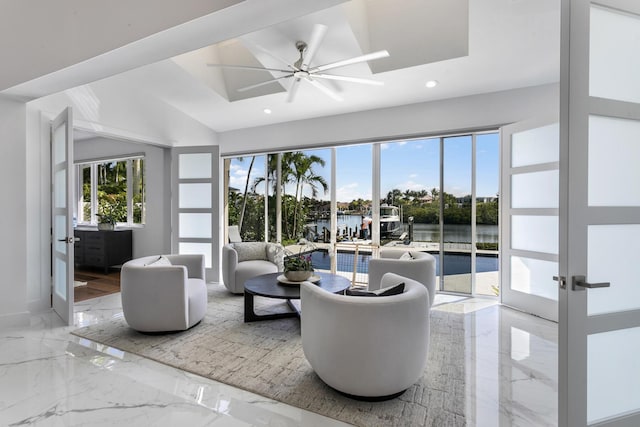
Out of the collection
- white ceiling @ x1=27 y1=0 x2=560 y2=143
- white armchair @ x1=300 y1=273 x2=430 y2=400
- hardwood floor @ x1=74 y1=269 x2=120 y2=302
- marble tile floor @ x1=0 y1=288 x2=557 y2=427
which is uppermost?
white ceiling @ x1=27 y1=0 x2=560 y2=143

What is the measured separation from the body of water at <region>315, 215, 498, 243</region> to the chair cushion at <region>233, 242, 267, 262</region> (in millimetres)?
1470

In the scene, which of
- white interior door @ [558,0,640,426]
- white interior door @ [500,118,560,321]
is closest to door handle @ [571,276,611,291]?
white interior door @ [558,0,640,426]

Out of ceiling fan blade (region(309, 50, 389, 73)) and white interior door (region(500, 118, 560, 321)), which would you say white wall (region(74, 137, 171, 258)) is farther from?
white interior door (region(500, 118, 560, 321))

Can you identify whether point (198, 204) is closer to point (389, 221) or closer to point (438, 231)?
point (389, 221)

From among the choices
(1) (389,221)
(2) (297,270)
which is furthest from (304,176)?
(2) (297,270)

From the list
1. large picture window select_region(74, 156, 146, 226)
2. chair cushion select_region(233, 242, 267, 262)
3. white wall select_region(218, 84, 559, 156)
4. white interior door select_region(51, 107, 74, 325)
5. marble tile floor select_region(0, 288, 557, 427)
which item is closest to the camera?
marble tile floor select_region(0, 288, 557, 427)

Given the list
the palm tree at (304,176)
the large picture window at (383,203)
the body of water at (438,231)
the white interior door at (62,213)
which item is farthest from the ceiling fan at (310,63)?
the body of water at (438,231)

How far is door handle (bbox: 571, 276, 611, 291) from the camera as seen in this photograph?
1440mm

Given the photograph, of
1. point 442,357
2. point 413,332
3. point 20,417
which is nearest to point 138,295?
point 20,417

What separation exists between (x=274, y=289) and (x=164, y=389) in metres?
1.29

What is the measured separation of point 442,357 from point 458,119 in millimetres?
3200

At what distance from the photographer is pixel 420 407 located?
2035 mm

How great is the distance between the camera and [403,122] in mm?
4801

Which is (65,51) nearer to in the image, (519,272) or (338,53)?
(338,53)
